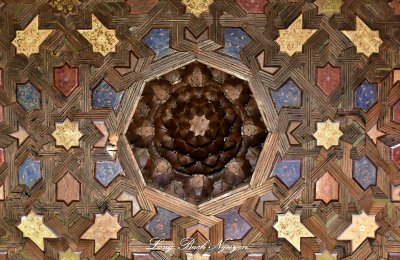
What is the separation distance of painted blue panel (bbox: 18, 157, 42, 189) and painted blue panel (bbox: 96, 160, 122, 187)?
11.9 inches

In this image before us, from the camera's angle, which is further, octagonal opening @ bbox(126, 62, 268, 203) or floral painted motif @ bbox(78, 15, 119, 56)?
octagonal opening @ bbox(126, 62, 268, 203)

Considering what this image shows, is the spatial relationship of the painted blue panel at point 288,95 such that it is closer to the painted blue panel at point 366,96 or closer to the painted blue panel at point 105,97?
the painted blue panel at point 366,96

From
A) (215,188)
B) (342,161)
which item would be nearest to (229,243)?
(215,188)

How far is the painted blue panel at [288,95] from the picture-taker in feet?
8.64

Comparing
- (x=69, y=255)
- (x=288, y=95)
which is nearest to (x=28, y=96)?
(x=69, y=255)

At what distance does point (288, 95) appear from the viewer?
2641 mm

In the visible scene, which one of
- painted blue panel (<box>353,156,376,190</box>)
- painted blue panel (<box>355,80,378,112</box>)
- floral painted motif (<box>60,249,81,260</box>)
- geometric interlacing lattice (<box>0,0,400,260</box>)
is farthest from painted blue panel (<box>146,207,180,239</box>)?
painted blue panel (<box>355,80,378,112</box>)

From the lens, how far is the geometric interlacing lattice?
260 cm

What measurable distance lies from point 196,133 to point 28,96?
0.87 m

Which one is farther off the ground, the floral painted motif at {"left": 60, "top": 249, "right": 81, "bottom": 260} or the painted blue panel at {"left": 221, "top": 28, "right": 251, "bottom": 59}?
the painted blue panel at {"left": 221, "top": 28, "right": 251, "bottom": 59}

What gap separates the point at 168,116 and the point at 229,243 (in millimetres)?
728

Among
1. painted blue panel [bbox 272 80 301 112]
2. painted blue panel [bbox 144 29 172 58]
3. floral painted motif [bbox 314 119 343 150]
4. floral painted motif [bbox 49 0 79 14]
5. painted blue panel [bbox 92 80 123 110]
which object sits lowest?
floral painted motif [bbox 314 119 343 150]

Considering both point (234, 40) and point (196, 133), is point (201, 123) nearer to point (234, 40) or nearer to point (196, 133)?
point (196, 133)

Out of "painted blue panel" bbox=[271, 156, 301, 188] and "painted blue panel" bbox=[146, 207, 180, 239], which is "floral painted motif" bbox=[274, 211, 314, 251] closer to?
"painted blue panel" bbox=[271, 156, 301, 188]
